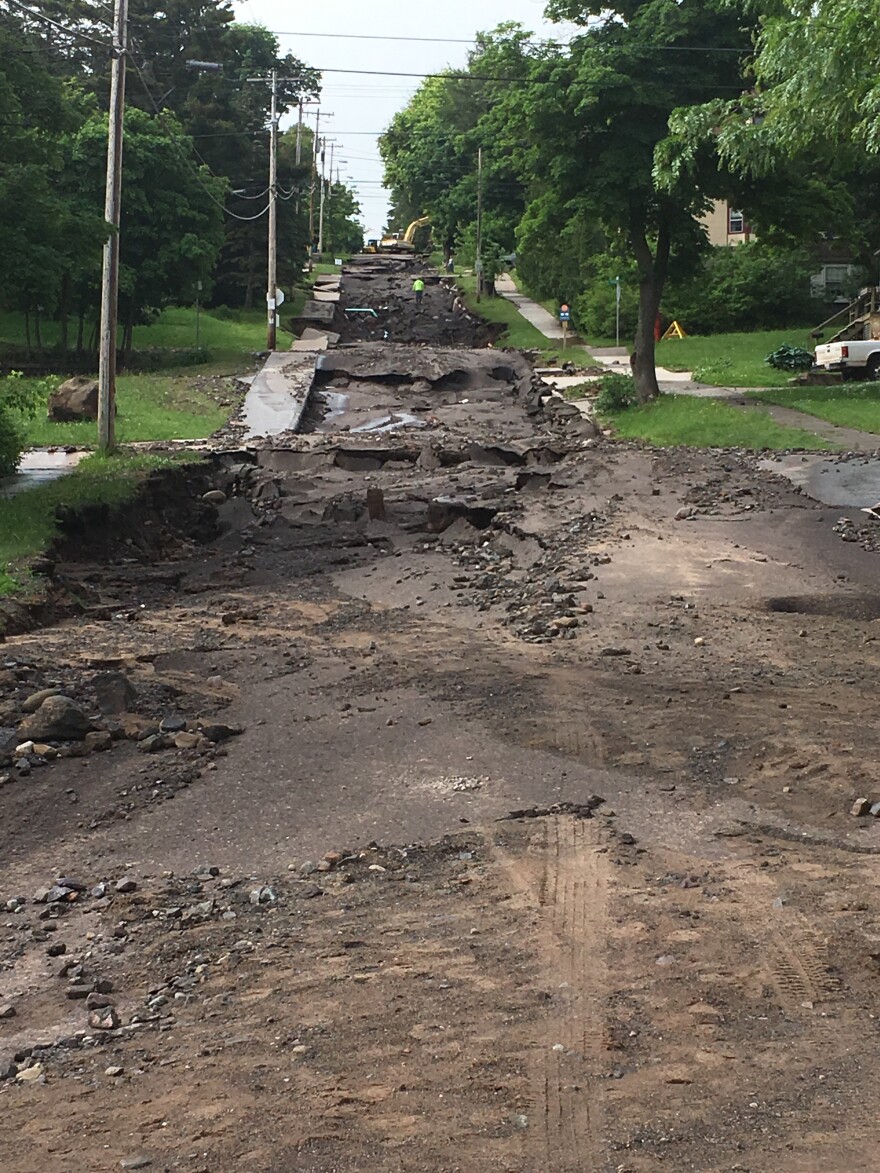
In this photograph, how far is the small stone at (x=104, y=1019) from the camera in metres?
5.53

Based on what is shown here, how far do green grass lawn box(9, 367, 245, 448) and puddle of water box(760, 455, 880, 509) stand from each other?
13426mm

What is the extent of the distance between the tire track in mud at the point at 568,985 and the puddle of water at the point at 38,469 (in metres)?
14.8

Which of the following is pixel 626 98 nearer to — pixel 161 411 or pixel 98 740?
pixel 161 411

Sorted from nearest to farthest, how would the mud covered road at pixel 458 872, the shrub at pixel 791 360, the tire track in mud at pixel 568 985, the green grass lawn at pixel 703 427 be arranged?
Result: the tire track in mud at pixel 568 985 → the mud covered road at pixel 458 872 → the green grass lawn at pixel 703 427 → the shrub at pixel 791 360

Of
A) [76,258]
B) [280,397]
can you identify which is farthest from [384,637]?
[280,397]

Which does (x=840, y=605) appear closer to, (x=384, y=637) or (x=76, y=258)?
(x=384, y=637)

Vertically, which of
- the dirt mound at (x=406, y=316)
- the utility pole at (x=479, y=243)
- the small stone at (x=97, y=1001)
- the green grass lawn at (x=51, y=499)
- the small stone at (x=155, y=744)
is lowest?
the small stone at (x=97, y=1001)

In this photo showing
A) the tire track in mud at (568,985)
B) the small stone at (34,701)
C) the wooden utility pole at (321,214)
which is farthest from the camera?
the wooden utility pole at (321,214)

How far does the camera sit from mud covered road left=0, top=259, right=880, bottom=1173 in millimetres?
4586

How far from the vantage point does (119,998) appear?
5820 mm

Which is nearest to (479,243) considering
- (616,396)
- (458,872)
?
(616,396)

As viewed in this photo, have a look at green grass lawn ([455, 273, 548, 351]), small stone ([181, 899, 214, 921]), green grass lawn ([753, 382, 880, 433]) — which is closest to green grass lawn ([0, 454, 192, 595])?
small stone ([181, 899, 214, 921])

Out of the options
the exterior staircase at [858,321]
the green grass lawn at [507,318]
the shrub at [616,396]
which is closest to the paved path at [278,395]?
the shrub at [616,396]

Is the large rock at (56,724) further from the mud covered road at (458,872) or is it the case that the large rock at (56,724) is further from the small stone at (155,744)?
the small stone at (155,744)
